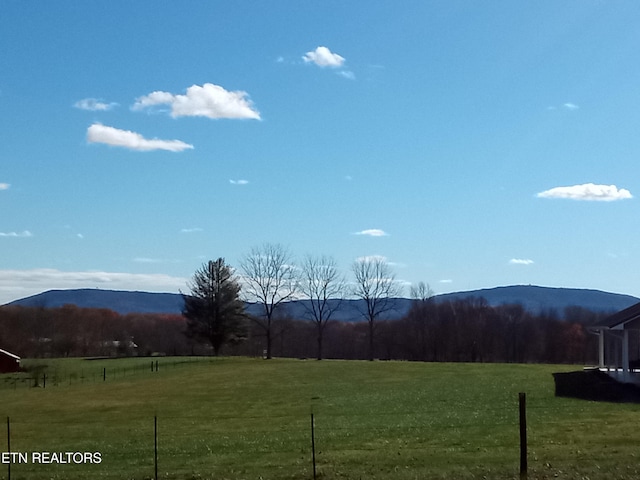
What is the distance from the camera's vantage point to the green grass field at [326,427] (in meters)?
17.6

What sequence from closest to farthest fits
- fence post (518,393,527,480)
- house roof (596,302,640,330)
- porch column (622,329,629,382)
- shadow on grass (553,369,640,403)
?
fence post (518,393,527,480) → shadow on grass (553,369,640,403) → porch column (622,329,629,382) → house roof (596,302,640,330)

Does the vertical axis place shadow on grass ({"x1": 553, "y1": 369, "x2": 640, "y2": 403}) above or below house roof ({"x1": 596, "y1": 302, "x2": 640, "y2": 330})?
below

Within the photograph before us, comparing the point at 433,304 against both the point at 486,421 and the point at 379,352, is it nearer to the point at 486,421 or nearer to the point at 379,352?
the point at 379,352

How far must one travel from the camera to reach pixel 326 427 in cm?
2712

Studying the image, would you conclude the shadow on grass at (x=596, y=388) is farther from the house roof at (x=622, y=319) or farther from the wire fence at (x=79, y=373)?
the wire fence at (x=79, y=373)

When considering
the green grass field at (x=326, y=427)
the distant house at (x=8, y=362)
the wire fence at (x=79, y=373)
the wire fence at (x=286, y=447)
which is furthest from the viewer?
the distant house at (x=8, y=362)

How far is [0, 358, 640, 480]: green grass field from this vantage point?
57.8 feet

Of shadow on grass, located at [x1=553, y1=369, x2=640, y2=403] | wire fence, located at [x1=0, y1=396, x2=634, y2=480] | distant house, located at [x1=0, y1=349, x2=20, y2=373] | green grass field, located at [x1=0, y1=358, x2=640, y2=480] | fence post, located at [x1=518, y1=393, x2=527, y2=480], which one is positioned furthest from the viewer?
distant house, located at [x1=0, y1=349, x2=20, y2=373]

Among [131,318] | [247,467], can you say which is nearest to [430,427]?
[247,467]

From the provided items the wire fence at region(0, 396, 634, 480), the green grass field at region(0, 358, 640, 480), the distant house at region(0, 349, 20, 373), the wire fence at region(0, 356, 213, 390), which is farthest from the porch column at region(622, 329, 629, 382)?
the distant house at region(0, 349, 20, 373)

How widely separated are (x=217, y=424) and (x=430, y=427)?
785 cm

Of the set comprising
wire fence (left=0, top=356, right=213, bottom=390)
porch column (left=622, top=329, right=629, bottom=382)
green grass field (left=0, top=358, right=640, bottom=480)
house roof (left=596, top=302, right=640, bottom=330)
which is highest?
house roof (left=596, top=302, right=640, bottom=330)

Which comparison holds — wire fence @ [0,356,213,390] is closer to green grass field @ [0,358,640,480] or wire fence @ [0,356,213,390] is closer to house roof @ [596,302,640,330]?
green grass field @ [0,358,640,480]

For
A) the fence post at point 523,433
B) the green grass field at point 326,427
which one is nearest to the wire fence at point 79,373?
the green grass field at point 326,427
